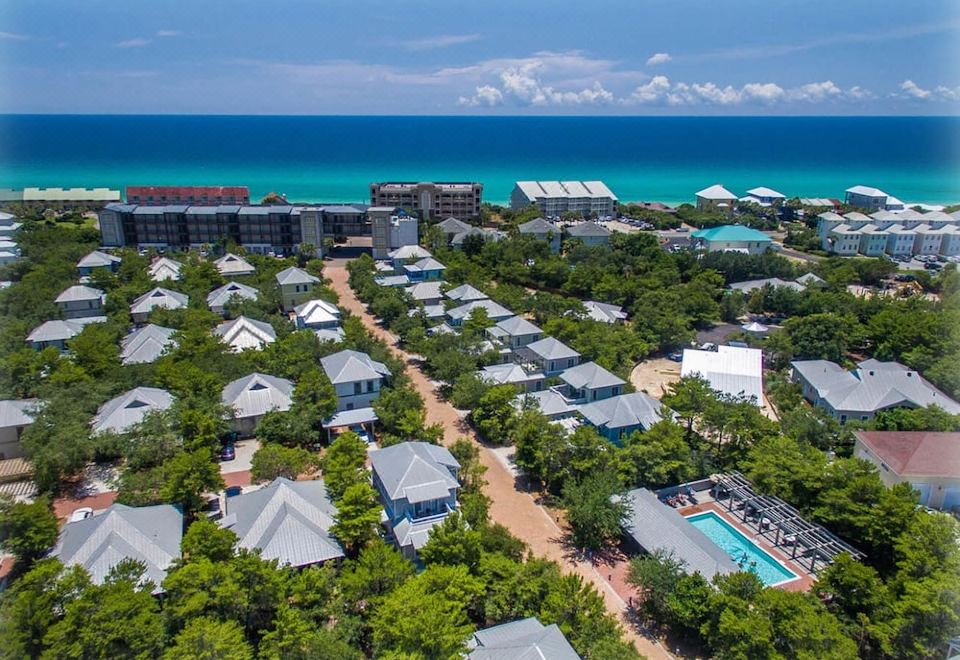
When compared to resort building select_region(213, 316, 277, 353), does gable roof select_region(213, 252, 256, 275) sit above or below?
above

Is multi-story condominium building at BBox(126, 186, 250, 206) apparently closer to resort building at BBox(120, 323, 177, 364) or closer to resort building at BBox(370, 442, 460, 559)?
resort building at BBox(120, 323, 177, 364)

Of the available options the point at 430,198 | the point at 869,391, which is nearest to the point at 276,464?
the point at 869,391

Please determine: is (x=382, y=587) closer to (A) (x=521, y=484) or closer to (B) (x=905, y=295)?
(A) (x=521, y=484)

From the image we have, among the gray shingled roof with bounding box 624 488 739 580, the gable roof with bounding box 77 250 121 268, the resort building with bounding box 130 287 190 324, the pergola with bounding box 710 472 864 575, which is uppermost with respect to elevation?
the gable roof with bounding box 77 250 121 268

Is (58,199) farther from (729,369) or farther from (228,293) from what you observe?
(729,369)

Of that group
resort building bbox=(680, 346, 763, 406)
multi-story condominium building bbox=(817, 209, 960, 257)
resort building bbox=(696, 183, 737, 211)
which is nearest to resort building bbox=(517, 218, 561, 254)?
resort building bbox=(680, 346, 763, 406)

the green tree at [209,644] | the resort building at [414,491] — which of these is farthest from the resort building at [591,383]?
the green tree at [209,644]

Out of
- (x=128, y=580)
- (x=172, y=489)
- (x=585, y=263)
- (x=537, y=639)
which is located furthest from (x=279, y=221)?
(x=537, y=639)
